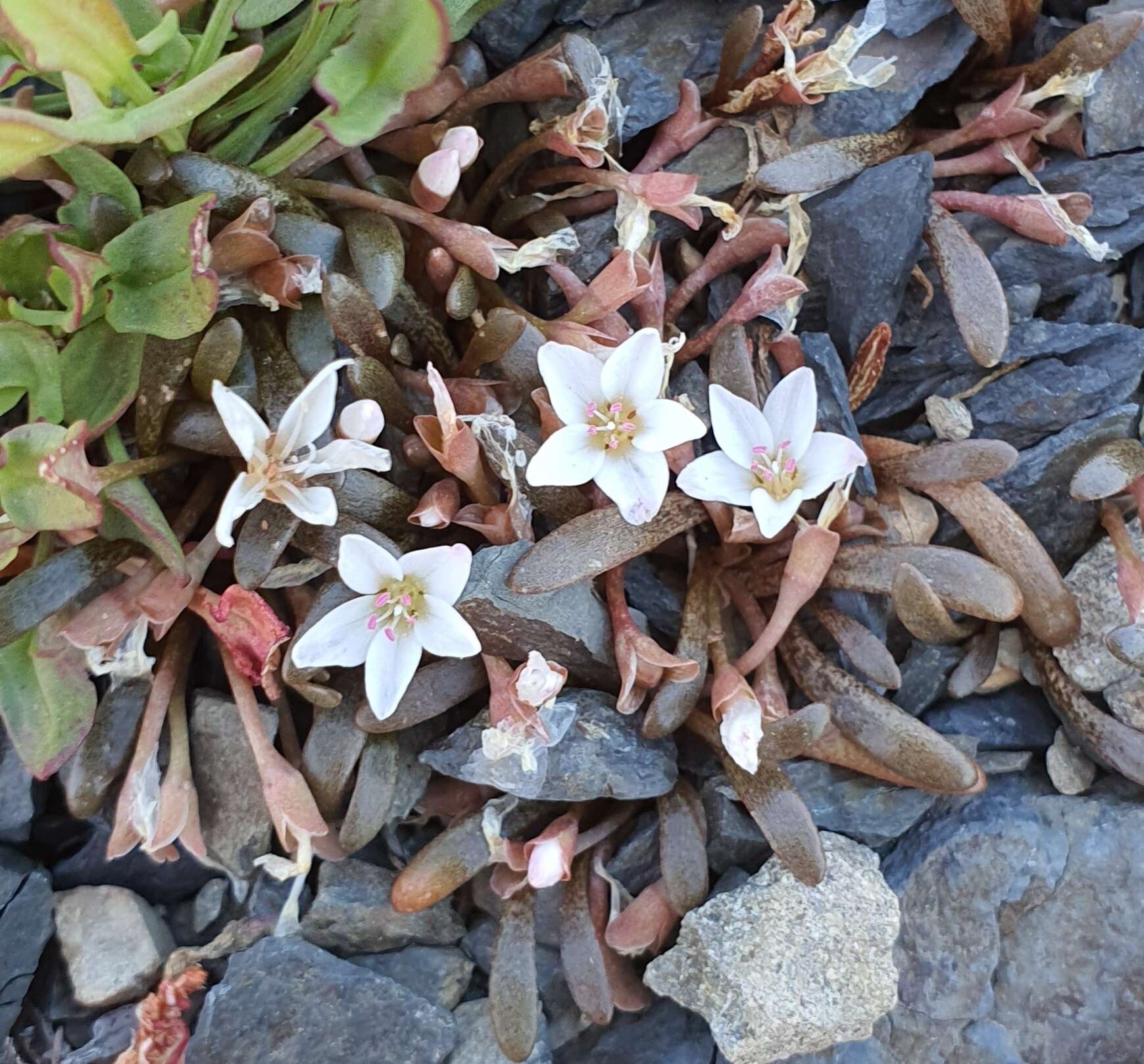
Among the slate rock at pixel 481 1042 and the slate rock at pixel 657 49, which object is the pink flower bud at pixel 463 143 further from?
the slate rock at pixel 481 1042

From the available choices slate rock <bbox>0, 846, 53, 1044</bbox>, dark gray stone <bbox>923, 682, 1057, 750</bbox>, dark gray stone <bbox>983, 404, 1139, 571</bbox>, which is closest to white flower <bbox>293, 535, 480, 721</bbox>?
slate rock <bbox>0, 846, 53, 1044</bbox>

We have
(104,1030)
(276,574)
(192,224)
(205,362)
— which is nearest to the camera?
(192,224)

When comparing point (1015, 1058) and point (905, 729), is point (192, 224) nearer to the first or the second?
point (905, 729)

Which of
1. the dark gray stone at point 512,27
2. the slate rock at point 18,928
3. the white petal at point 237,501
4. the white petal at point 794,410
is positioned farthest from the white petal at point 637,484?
the slate rock at point 18,928

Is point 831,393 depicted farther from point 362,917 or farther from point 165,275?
point 362,917

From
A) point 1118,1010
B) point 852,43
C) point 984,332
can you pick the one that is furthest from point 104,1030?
point 852,43

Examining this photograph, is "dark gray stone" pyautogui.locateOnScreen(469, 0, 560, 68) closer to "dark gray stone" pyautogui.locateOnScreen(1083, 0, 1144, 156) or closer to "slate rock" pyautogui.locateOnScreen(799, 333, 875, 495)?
"slate rock" pyautogui.locateOnScreen(799, 333, 875, 495)

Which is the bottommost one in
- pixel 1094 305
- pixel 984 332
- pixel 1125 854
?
pixel 1125 854
